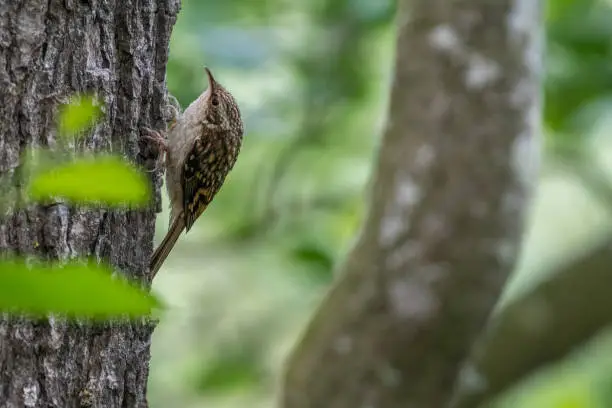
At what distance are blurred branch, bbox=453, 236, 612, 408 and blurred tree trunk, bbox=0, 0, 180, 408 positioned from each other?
2637mm

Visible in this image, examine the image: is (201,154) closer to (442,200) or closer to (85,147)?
(442,200)

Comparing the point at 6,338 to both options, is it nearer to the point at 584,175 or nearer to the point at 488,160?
the point at 488,160

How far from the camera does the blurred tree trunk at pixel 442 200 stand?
3705 millimetres

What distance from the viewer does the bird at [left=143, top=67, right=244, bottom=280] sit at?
11.1ft

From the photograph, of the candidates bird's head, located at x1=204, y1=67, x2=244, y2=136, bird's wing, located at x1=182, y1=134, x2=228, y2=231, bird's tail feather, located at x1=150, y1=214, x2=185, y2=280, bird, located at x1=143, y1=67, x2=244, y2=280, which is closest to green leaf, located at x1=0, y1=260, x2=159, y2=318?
bird's tail feather, located at x1=150, y1=214, x2=185, y2=280

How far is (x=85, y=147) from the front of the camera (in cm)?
172

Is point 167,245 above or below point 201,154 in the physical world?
below

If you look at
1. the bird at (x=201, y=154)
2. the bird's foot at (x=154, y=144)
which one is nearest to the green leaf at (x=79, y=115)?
the bird's foot at (x=154, y=144)

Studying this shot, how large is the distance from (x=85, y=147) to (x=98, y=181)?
118cm

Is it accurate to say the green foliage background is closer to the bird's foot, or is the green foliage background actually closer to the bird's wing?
the bird's wing

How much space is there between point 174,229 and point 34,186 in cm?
266

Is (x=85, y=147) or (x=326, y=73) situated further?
(x=326, y=73)

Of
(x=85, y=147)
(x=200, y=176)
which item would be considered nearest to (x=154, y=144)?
(x=85, y=147)

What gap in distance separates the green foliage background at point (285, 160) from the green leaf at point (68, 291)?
3.85 m
